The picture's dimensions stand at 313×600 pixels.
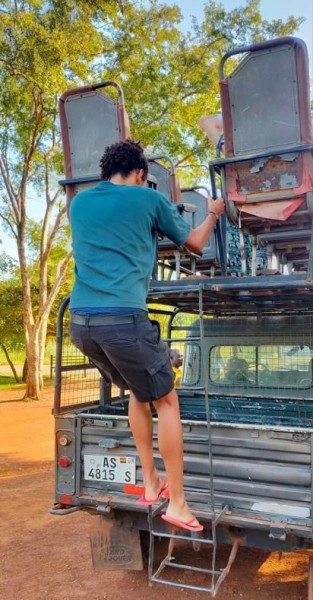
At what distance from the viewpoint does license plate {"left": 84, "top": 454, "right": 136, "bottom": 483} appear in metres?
3.27

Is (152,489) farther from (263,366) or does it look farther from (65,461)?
(263,366)

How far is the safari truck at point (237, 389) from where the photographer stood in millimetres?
2879

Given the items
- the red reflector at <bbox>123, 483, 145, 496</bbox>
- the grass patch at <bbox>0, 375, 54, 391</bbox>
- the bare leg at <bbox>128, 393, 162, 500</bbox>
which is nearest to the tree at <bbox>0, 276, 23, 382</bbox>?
the grass patch at <bbox>0, 375, 54, 391</bbox>

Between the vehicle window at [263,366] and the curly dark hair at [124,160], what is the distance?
7.86 ft

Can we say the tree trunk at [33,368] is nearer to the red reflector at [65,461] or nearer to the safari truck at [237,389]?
the safari truck at [237,389]

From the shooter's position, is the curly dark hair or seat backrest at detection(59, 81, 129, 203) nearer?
the curly dark hair

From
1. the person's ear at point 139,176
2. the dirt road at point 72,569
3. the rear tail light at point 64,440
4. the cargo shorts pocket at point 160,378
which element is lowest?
the dirt road at point 72,569

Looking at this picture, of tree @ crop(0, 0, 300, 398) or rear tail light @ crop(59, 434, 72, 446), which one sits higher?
tree @ crop(0, 0, 300, 398)

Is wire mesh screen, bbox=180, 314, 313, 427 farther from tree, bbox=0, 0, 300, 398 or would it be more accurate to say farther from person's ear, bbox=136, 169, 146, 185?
tree, bbox=0, 0, 300, 398

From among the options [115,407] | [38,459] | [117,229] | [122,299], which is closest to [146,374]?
[122,299]

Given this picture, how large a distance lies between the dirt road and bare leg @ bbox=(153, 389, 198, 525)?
153 centimetres

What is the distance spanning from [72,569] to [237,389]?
2.01 meters

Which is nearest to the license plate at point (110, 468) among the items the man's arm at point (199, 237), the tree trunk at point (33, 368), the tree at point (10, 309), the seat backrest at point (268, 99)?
the man's arm at point (199, 237)

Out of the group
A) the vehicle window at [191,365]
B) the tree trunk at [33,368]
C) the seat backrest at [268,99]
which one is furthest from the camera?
the tree trunk at [33,368]
